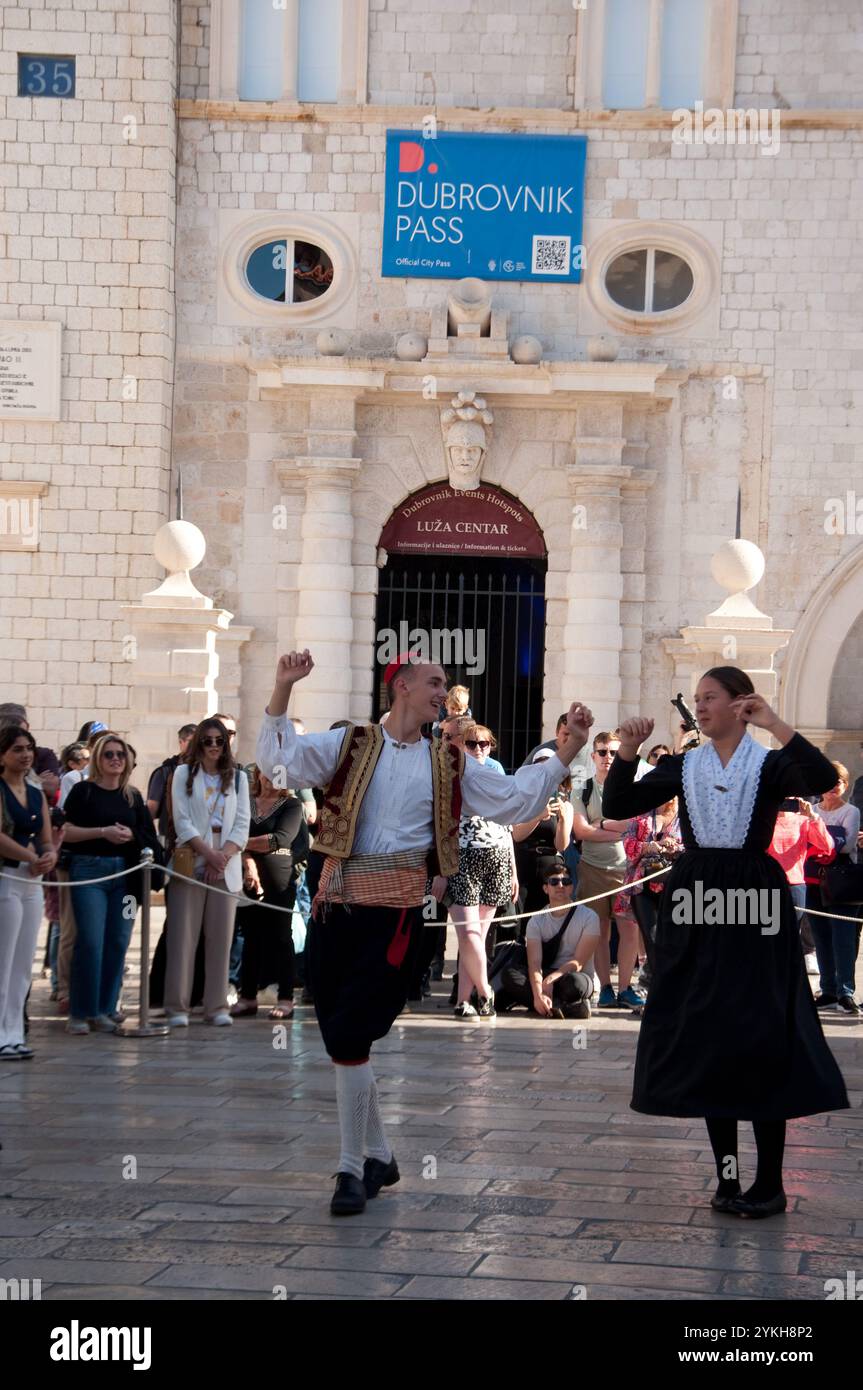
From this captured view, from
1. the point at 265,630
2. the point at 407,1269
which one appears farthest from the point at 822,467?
the point at 407,1269

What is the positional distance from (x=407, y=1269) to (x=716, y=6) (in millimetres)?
16391

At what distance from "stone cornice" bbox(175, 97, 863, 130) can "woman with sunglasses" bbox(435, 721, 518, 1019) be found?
10.2m

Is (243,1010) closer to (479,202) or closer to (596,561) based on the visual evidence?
(596,561)

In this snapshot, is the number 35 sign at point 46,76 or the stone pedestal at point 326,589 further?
the number 35 sign at point 46,76

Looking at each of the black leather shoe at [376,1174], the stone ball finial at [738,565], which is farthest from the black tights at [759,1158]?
the stone ball finial at [738,565]

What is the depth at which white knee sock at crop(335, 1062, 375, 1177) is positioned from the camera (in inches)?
A: 239

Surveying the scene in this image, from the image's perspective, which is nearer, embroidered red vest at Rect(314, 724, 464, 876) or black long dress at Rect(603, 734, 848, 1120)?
black long dress at Rect(603, 734, 848, 1120)

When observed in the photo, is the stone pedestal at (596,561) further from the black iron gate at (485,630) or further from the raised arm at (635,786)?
the raised arm at (635,786)

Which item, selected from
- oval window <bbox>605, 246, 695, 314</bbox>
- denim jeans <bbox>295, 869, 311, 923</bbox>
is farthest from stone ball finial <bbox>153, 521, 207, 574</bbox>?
denim jeans <bbox>295, 869, 311, 923</bbox>

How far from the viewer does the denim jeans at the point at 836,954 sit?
11.7 meters

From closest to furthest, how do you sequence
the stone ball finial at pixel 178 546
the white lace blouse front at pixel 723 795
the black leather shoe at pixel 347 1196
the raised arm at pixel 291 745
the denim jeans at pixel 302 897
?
the black leather shoe at pixel 347 1196 < the raised arm at pixel 291 745 < the white lace blouse front at pixel 723 795 < the denim jeans at pixel 302 897 < the stone ball finial at pixel 178 546

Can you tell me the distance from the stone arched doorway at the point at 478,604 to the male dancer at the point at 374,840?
12.7 metres

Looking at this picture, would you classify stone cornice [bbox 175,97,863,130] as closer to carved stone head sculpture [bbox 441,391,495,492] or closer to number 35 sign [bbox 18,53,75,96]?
number 35 sign [bbox 18,53,75,96]

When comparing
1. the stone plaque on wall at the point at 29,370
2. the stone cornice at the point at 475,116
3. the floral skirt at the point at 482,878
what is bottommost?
the floral skirt at the point at 482,878
